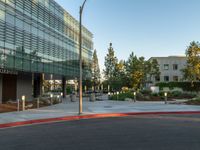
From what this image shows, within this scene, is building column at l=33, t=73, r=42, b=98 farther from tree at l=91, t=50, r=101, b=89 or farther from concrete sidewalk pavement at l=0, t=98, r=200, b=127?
tree at l=91, t=50, r=101, b=89

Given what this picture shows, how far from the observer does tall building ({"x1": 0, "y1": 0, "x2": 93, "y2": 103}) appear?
98.9ft

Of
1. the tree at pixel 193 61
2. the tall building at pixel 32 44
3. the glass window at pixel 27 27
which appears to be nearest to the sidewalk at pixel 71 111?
the tall building at pixel 32 44

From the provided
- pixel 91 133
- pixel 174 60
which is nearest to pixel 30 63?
pixel 91 133

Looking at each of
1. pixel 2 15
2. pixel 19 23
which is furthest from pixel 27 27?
pixel 2 15

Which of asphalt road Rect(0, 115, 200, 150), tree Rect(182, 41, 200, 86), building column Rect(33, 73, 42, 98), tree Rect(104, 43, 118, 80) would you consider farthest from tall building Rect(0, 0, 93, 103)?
tree Rect(104, 43, 118, 80)

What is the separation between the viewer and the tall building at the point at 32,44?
30.1 meters

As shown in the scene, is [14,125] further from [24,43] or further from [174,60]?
[174,60]

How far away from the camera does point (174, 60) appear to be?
270 ft

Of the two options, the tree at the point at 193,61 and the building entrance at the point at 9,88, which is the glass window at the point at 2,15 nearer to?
the building entrance at the point at 9,88

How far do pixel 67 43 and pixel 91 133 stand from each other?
38.6 m

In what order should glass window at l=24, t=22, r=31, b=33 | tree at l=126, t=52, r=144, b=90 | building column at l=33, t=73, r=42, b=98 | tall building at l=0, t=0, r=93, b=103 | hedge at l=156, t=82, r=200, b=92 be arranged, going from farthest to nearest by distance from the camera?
tree at l=126, t=52, r=144, b=90 < hedge at l=156, t=82, r=200, b=92 < building column at l=33, t=73, r=42, b=98 < glass window at l=24, t=22, r=31, b=33 < tall building at l=0, t=0, r=93, b=103

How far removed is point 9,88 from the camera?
116 ft

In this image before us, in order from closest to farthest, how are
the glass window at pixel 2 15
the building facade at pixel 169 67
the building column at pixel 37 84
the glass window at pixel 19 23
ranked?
the glass window at pixel 2 15, the glass window at pixel 19 23, the building column at pixel 37 84, the building facade at pixel 169 67

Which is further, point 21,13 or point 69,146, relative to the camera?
point 21,13
